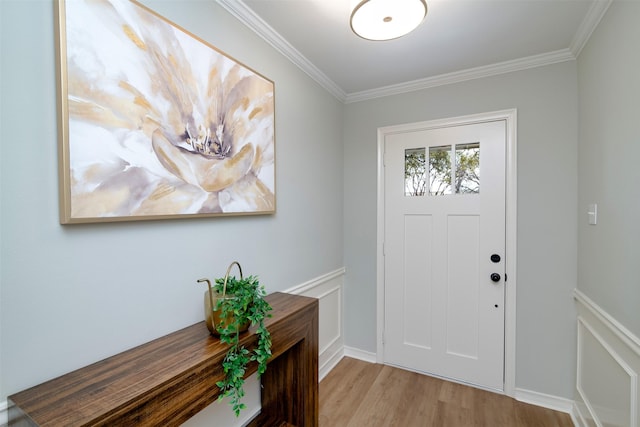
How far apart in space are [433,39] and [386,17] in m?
0.70

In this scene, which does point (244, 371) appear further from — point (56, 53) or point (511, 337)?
point (511, 337)

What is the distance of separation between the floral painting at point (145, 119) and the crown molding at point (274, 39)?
286 millimetres

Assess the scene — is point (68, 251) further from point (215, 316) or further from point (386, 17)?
point (386, 17)

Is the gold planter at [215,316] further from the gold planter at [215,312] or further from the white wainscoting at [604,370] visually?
the white wainscoting at [604,370]

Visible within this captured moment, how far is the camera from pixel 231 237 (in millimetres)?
1583

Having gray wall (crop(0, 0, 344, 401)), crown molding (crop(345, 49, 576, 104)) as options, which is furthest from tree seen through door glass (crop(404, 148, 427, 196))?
gray wall (crop(0, 0, 344, 401))

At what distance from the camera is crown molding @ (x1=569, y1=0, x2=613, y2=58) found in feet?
5.01

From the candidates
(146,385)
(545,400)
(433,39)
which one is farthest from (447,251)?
(146,385)

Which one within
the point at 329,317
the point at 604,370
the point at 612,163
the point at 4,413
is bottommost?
the point at 329,317

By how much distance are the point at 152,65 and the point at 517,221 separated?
2482 millimetres

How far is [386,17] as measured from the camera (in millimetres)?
1374

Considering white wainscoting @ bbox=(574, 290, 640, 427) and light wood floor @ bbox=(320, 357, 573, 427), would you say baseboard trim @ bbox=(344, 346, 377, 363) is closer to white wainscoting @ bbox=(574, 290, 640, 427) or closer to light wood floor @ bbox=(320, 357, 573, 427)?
light wood floor @ bbox=(320, 357, 573, 427)

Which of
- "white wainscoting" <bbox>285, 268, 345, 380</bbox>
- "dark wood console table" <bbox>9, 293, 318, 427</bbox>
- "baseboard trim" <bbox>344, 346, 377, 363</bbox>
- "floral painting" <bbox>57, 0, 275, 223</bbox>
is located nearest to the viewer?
"dark wood console table" <bbox>9, 293, 318, 427</bbox>

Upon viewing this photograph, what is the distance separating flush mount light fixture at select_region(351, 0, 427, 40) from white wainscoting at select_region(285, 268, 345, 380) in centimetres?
169
